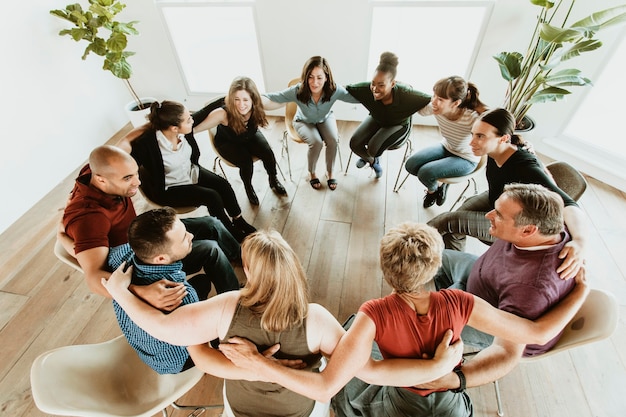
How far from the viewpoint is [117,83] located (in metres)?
3.95

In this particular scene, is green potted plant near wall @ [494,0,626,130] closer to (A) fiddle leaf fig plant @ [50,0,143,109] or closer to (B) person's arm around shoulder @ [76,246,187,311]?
(B) person's arm around shoulder @ [76,246,187,311]

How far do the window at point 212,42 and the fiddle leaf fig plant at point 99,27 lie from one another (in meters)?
0.89

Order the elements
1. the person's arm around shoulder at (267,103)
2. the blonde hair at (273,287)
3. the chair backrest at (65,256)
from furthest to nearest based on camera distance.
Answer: the person's arm around shoulder at (267,103), the chair backrest at (65,256), the blonde hair at (273,287)

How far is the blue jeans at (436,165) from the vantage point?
2.48 metres

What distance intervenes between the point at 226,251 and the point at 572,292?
1957 mm

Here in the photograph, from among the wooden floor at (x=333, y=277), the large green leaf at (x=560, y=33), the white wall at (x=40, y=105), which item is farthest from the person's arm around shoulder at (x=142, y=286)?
the large green leaf at (x=560, y=33)

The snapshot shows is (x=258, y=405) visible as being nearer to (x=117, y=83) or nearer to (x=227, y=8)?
(x=227, y=8)

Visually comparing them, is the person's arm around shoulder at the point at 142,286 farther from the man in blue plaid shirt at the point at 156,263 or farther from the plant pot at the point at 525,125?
the plant pot at the point at 525,125

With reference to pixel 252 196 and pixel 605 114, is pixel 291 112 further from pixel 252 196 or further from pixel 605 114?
pixel 605 114

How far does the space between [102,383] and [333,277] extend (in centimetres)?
153

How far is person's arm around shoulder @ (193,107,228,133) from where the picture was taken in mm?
2449

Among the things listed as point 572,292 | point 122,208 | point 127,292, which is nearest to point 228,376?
point 127,292

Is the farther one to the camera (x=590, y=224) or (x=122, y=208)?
(x=590, y=224)

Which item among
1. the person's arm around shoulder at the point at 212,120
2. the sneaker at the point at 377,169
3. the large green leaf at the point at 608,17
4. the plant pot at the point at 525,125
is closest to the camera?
the large green leaf at the point at 608,17
